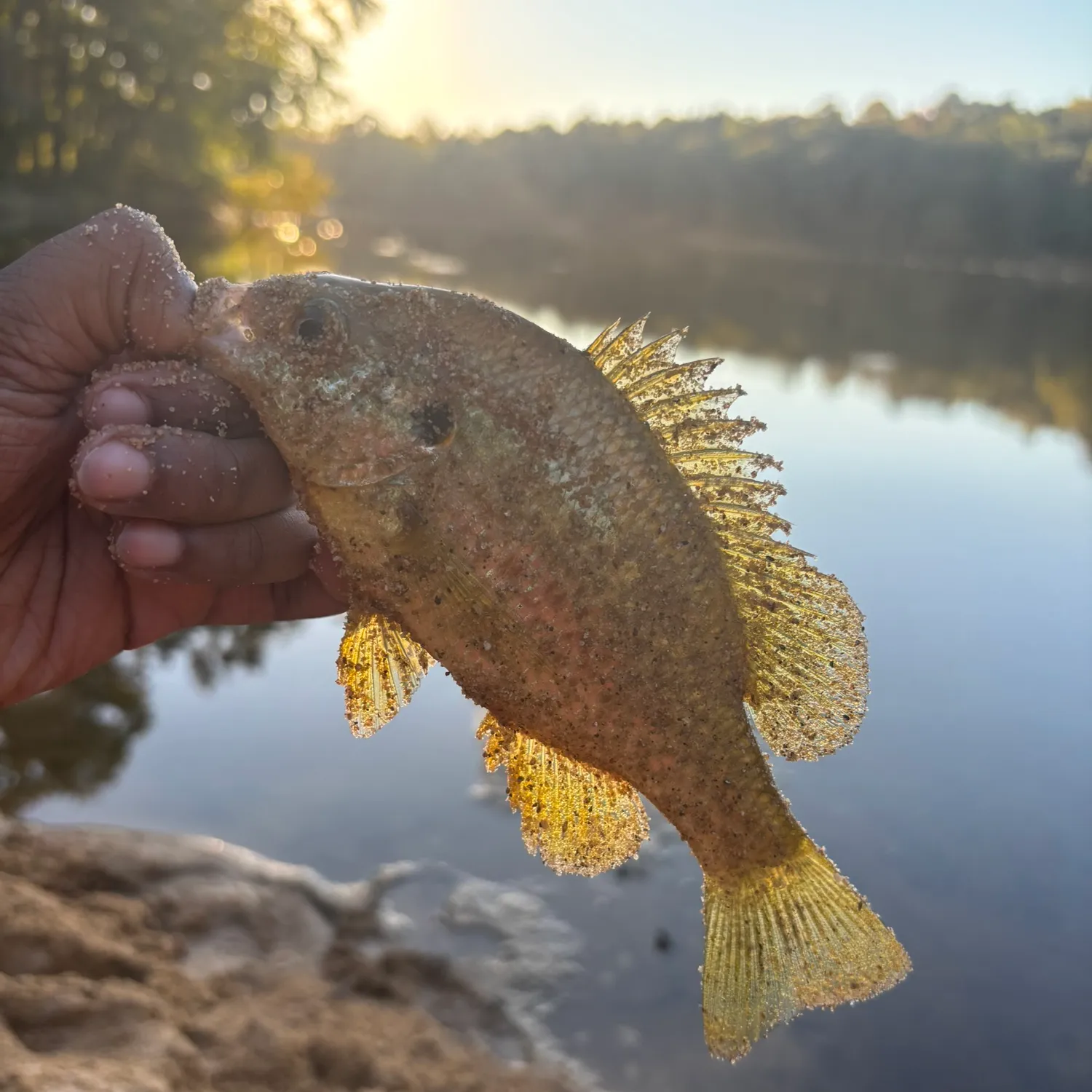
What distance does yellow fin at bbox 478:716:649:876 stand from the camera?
330cm

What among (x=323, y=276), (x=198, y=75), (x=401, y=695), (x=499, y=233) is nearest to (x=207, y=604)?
(x=401, y=695)

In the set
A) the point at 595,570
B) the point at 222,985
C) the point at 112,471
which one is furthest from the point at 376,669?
the point at 222,985

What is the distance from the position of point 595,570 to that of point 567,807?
1.00m

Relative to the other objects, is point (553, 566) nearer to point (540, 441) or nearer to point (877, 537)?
point (540, 441)

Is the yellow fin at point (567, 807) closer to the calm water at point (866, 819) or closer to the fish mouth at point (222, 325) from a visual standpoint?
the fish mouth at point (222, 325)

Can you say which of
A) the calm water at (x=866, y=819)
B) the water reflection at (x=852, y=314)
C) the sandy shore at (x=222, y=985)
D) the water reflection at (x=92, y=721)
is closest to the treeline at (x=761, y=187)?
the water reflection at (x=852, y=314)

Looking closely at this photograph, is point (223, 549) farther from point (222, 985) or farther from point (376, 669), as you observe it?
point (222, 985)

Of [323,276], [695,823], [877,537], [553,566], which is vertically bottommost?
[695,823]

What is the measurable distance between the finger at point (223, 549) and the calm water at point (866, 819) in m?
3.67

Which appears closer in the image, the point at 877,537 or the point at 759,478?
the point at 759,478

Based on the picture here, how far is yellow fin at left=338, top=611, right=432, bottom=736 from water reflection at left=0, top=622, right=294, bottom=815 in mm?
4648

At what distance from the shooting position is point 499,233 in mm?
82750

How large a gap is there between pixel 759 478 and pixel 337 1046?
3.60 m

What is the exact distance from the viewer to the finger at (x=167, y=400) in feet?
9.01
